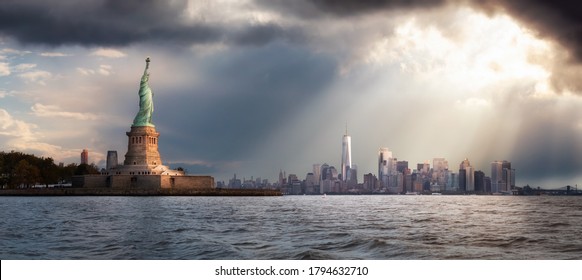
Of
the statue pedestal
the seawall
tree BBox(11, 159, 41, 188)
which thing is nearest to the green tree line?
tree BBox(11, 159, 41, 188)

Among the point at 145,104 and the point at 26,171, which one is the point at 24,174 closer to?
the point at 26,171

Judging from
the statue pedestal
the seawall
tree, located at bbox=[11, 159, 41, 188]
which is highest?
the statue pedestal

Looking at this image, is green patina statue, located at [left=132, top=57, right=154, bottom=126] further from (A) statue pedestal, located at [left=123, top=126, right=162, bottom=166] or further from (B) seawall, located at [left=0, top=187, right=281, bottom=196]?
(B) seawall, located at [left=0, top=187, right=281, bottom=196]

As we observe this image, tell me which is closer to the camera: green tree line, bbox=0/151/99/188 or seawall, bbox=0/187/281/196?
Result: seawall, bbox=0/187/281/196

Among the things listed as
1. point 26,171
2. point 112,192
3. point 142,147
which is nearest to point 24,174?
point 26,171

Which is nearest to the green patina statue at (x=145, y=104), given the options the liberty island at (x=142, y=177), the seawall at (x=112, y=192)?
the liberty island at (x=142, y=177)

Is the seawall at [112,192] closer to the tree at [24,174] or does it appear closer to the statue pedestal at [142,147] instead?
the tree at [24,174]
